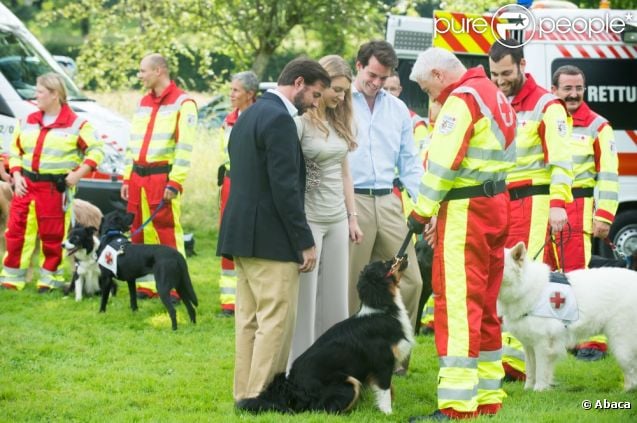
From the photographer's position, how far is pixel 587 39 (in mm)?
10078

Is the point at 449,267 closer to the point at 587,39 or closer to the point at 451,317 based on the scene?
the point at 451,317

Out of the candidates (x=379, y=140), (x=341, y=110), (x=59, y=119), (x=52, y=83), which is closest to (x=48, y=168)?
(x=59, y=119)

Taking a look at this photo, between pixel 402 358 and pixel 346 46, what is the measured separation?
12.5 meters

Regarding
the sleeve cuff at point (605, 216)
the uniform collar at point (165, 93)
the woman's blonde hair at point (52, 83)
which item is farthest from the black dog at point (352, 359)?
the woman's blonde hair at point (52, 83)

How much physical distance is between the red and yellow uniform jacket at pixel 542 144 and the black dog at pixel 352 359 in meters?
1.43

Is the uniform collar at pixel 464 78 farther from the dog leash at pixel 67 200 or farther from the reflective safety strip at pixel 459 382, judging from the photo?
the dog leash at pixel 67 200

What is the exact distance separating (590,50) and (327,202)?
5.21m

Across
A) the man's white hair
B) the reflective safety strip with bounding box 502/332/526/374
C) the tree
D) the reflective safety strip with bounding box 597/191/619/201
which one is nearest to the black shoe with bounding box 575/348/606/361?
the reflective safety strip with bounding box 502/332/526/374

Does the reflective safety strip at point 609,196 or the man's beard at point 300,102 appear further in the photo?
the reflective safety strip at point 609,196

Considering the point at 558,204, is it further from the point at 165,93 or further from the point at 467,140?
the point at 165,93

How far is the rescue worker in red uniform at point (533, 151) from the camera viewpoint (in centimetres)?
649

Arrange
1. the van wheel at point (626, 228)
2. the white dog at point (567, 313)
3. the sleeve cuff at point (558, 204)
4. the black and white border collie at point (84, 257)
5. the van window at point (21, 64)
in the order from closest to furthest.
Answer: the white dog at point (567, 313) < the sleeve cuff at point (558, 204) < the black and white border collie at point (84, 257) < the van wheel at point (626, 228) < the van window at point (21, 64)

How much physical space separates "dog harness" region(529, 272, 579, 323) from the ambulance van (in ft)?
13.2

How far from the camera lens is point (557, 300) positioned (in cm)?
632
